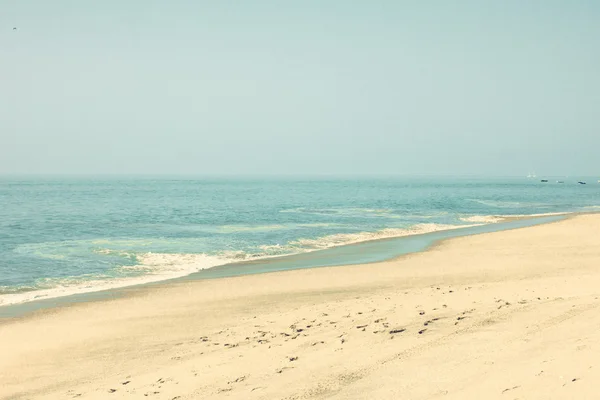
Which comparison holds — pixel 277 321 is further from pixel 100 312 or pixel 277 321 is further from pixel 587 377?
pixel 587 377

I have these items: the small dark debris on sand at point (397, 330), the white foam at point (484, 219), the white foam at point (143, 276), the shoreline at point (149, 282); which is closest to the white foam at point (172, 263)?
the white foam at point (143, 276)

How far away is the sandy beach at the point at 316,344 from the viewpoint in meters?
7.07

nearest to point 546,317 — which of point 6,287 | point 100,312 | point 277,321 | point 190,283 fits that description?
point 277,321

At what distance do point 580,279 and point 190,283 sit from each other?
36.7 ft

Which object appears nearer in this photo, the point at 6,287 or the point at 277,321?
the point at 277,321

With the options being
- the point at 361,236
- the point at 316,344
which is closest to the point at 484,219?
the point at 361,236

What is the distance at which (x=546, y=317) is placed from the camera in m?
9.37

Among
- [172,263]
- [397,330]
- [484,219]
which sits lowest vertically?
[484,219]

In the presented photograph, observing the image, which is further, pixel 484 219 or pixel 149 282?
pixel 484 219

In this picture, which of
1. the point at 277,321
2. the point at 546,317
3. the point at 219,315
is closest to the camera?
the point at 546,317

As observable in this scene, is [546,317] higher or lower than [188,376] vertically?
higher

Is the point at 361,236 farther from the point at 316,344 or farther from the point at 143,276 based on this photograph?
the point at 316,344

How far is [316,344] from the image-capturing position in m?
9.42

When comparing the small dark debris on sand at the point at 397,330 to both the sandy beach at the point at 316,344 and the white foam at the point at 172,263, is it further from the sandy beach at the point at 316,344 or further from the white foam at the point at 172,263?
the white foam at the point at 172,263
